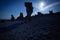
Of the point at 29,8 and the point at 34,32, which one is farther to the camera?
the point at 29,8

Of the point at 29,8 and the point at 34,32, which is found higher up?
the point at 29,8

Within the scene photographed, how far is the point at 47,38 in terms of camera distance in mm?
7195

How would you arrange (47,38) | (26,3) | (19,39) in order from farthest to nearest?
(26,3), (19,39), (47,38)

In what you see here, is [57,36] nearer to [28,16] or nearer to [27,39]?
[27,39]

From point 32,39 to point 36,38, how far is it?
0.37 metres

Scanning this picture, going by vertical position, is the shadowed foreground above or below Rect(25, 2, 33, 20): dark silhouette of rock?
below

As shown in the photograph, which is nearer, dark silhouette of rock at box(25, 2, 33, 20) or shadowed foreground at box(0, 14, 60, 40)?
shadowed foreground at box(0, 14, 60, 40)

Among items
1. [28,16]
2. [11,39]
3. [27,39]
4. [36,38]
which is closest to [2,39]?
[11,39]

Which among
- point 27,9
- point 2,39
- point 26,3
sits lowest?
point 2,39

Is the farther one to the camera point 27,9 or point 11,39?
point 27,9

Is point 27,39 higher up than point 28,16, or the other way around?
point 28,16

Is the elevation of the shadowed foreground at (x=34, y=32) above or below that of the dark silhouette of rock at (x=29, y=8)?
below

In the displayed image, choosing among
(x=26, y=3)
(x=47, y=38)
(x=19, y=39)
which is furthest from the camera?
(x=26, y=3)

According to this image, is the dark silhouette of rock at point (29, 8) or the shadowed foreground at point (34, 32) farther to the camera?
the dark silhouette of rock at point (29, 8)
